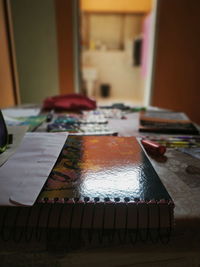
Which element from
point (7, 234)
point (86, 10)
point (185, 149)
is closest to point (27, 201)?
point (7, 234)

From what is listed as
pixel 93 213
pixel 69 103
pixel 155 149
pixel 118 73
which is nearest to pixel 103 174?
pixel 93 213

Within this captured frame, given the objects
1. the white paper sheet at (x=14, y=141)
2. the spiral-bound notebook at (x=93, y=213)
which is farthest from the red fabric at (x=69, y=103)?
the spiral-bound notebook at (x=93, y=213)

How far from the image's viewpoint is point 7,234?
1.11ft

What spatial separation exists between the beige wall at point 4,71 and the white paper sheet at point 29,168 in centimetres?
90

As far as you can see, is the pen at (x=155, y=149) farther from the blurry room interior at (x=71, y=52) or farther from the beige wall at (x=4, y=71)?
the blurry room interior at (x=71, y=52)

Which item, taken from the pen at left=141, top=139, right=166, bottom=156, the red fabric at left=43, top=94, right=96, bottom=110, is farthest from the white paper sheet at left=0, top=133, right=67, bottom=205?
the red fabric at left=43, top=94, right=96, bottom=110

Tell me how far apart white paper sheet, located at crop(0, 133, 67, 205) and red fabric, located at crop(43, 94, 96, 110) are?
1.67 feet

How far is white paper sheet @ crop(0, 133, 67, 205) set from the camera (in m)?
Answer: 0.34

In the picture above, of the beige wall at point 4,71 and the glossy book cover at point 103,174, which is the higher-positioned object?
the beige wall at point 4,71

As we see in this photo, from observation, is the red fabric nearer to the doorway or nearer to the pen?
the pen

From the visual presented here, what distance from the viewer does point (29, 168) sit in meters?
0.43

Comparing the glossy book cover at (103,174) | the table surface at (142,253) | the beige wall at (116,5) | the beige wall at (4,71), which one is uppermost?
the beige wall at (116,5)

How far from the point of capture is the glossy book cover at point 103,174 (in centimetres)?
35

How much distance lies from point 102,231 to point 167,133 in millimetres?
503
